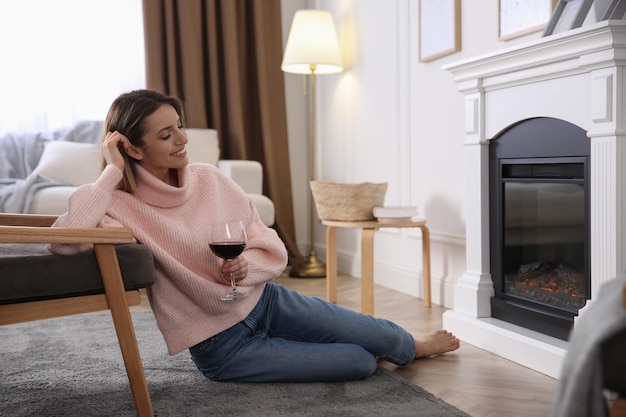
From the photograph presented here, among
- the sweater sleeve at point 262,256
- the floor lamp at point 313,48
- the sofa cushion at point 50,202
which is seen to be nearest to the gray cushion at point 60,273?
the sweater sleeve at point 262,256

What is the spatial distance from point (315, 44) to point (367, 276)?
5.87ft

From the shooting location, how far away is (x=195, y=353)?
2180 mm

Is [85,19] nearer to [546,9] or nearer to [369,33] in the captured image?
[369,33]

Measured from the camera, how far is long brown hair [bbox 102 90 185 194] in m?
2.07

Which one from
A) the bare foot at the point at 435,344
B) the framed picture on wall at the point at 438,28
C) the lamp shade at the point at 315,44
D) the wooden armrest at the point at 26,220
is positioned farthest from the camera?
the lamp shade at the point at 315,44

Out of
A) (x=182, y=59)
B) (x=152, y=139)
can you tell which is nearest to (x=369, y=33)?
(x=182, y=59)

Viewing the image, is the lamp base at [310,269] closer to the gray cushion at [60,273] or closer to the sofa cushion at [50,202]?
the sofa cushion at [50,202]

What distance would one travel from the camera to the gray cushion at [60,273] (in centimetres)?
178

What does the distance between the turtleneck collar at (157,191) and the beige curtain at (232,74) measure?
302 centimetres

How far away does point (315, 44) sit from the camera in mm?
4539

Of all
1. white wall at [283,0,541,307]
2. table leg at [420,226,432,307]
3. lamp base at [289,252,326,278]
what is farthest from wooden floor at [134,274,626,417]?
lamp base at [289,252,326,278]

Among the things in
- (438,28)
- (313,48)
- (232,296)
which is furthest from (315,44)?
(232,296)

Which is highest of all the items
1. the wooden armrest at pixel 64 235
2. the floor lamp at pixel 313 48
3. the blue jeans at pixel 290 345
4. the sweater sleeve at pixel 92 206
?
the floor lamp at pixel 313 48

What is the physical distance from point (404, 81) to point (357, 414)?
236cm
